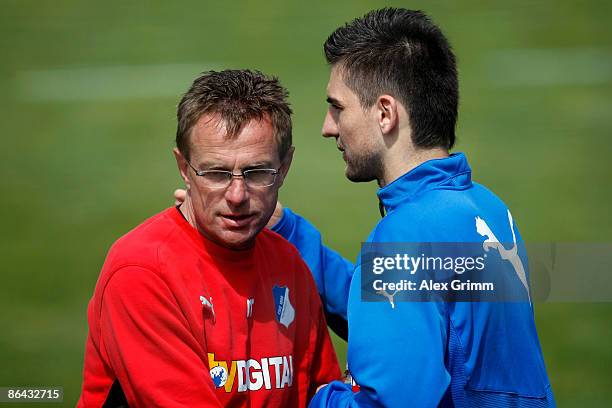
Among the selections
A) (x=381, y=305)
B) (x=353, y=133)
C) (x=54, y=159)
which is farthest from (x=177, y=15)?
(x=381, y=305)

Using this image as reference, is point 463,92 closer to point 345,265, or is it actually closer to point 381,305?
point 345,265

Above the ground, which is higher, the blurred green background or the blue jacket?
the blurred green background

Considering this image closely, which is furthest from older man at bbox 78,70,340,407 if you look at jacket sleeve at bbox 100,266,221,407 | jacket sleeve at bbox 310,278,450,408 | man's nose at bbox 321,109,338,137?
jacket sleeve at bbox 310,278,450,408

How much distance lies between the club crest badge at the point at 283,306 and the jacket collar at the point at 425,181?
389 mm

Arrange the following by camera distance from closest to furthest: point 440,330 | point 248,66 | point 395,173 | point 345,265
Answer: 1. point 440,330
2. point 395,173
3. point 345,265
4. point 248,66

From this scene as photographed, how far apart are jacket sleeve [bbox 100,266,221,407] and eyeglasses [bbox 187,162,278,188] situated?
12.2 inches

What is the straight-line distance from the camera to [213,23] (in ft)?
22.7

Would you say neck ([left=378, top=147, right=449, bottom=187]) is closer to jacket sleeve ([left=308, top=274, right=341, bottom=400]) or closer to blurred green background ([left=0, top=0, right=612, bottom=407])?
jacket sleeve ([left=308, top=274, right=341, bottom=400])

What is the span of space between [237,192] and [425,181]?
0.51 metres

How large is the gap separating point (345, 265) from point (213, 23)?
4049mm

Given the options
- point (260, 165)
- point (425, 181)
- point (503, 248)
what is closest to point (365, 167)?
point (425, 181)

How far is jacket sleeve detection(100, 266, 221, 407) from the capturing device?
2.26 m

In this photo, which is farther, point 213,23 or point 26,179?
point 213,23
